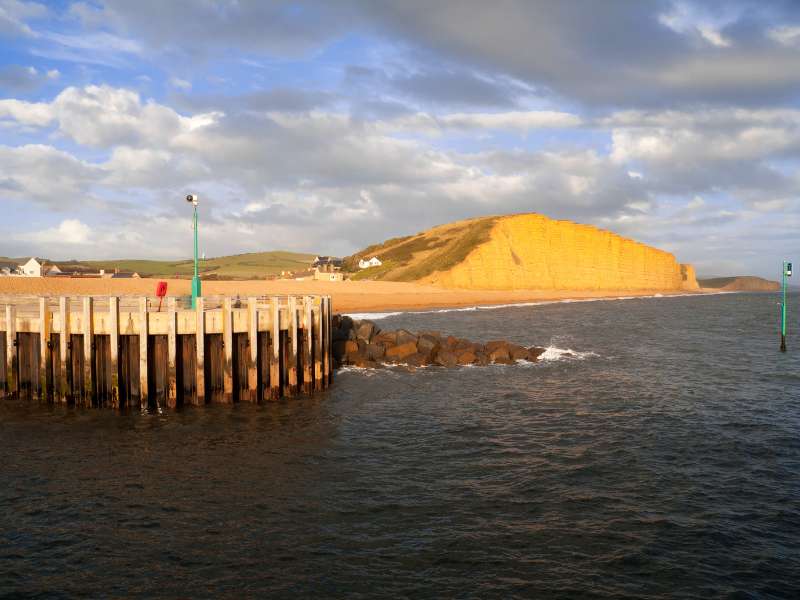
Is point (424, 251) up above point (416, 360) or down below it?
above

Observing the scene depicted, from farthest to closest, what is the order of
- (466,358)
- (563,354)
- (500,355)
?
(563,354), (500,355), (466,358)

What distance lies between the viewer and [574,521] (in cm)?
1108

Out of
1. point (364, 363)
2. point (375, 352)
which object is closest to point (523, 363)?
point (375, 352)

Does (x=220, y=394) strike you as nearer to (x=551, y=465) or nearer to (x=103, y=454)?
(x=103, y=454)

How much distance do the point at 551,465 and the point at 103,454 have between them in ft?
35.8

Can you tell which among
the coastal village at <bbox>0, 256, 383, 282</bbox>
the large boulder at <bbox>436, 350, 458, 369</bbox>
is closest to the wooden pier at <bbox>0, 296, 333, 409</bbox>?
the large boulder at <bbox>436, 350, 458, 369</bbox>

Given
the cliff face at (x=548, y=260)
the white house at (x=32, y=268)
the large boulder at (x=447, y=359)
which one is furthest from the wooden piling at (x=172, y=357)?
the cliff face at (x=548, y=260)

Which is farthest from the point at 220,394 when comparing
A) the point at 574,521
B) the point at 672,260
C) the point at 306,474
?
the point at 672,260

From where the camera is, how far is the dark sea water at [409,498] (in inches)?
358

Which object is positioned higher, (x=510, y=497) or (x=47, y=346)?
(x=47, y=346)

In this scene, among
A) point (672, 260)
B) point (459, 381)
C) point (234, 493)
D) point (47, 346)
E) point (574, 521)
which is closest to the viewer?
point (574, 521)

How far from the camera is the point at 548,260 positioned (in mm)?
127125

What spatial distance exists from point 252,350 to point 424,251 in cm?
13374

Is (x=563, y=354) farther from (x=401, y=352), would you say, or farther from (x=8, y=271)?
(x=8, y=271)
